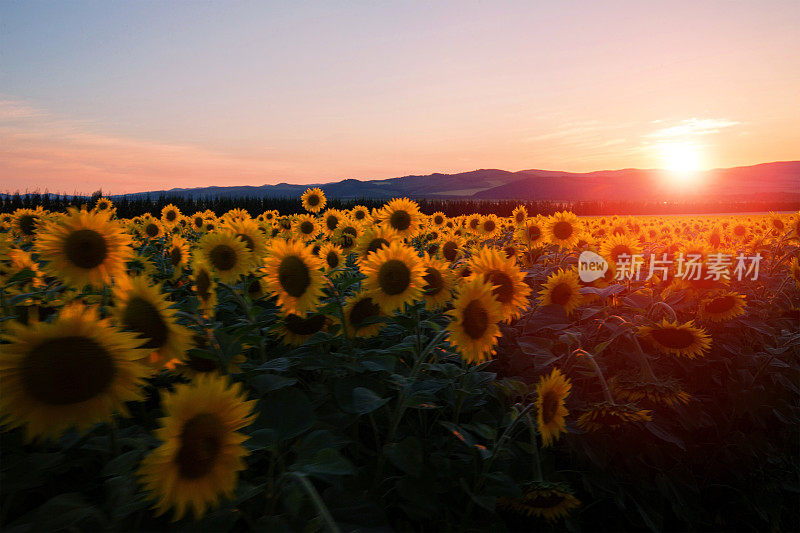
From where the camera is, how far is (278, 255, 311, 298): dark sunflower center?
229 cm

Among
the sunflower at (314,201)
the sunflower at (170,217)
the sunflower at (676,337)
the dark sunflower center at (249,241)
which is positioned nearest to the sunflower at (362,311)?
the dark sunflower center at (249,241)

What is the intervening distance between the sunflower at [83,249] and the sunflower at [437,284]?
146 centimetres

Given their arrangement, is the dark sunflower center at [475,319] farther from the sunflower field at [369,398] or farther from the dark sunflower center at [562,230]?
the dark sunflower center at [562,230]

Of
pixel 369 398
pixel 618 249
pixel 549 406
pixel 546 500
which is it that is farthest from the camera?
pixel 618 249

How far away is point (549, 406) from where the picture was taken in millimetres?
1825

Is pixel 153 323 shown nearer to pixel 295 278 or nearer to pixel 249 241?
pixel 295 278

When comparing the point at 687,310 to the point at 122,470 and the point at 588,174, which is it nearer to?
the point at 122,470

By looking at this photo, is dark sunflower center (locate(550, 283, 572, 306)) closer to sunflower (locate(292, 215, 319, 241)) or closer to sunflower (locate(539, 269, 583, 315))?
sunflower (locate(539, 269, 583, 315))

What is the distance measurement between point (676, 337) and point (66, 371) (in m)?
2.81

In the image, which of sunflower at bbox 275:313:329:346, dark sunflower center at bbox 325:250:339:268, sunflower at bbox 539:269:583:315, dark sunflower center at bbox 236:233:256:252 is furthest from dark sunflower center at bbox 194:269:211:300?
sunflower at bbox 539:269:583:315

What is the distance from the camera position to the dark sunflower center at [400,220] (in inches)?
222

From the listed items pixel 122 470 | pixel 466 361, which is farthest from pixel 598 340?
pixel 122 470

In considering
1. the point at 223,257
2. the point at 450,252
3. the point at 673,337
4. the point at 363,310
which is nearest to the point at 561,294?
the point at 673,337

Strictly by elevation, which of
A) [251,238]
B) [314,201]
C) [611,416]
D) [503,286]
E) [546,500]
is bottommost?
[546,500]
